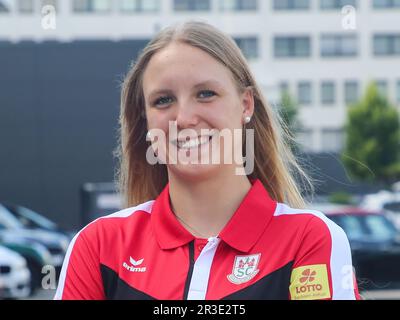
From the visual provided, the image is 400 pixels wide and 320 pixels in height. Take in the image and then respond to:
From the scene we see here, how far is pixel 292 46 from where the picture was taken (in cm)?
3947

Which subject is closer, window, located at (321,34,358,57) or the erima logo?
the erima logo

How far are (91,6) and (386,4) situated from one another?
41.6ft

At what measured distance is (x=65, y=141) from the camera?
17.9 m

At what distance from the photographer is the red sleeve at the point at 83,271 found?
5.20 feet

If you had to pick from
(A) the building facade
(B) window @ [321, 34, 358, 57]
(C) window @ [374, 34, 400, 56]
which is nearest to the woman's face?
(A) the building facade

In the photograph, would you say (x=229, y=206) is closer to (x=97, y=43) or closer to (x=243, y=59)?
(x=243, y=59)

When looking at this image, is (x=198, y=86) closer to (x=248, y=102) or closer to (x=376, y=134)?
(x=248, y=102)

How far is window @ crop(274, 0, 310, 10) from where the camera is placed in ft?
122

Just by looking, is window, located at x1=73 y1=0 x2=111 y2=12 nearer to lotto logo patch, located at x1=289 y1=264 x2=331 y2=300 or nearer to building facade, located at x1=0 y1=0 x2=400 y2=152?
building facade, located at x1=0 y1=0 x2=400 y2=152

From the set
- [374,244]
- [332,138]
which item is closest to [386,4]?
[332,138]

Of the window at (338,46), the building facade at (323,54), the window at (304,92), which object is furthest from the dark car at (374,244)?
the window at (338,46)

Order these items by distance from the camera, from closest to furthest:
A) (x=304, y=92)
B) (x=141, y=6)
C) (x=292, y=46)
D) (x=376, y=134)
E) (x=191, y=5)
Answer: (x=191, y=5) → (x=141, y=6) → (x=376, y=134) → (x=292, y=46) → (x=304, y=92)

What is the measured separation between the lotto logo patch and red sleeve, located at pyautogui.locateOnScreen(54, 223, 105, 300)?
31 centimetres
